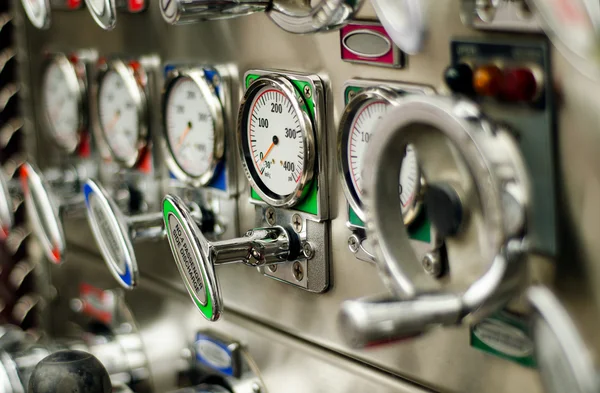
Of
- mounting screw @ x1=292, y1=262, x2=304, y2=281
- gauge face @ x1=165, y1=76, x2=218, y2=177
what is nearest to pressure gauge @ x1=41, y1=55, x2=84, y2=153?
gauge face @ x1=165, y1=76, x2=218, y2=177

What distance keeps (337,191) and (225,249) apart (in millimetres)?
143

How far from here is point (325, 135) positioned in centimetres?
94

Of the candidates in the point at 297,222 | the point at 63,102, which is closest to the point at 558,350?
the point at 297,222

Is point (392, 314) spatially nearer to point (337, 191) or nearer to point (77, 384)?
point (337, 191)

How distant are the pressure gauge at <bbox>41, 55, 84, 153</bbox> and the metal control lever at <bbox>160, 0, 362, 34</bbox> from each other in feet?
1.68

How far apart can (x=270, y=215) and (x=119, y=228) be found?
0.21 m

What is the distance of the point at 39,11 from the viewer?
4.26 feet

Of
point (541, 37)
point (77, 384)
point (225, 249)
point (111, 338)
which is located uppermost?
point (541, 37)

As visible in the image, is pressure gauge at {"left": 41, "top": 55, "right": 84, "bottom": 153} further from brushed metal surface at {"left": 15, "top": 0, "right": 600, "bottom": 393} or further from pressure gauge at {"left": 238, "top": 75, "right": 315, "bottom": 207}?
pressure gauge at {"left": 238, "top": 75, "right": 315, "bottom": 207}

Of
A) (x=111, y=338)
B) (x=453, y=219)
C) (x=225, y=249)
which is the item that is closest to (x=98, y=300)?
(x=111, y=338)

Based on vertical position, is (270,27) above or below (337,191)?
above

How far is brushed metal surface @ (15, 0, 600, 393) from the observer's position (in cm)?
67

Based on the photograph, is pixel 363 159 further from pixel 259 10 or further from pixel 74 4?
pixel 74 4

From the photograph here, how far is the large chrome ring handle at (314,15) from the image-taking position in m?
0.83
